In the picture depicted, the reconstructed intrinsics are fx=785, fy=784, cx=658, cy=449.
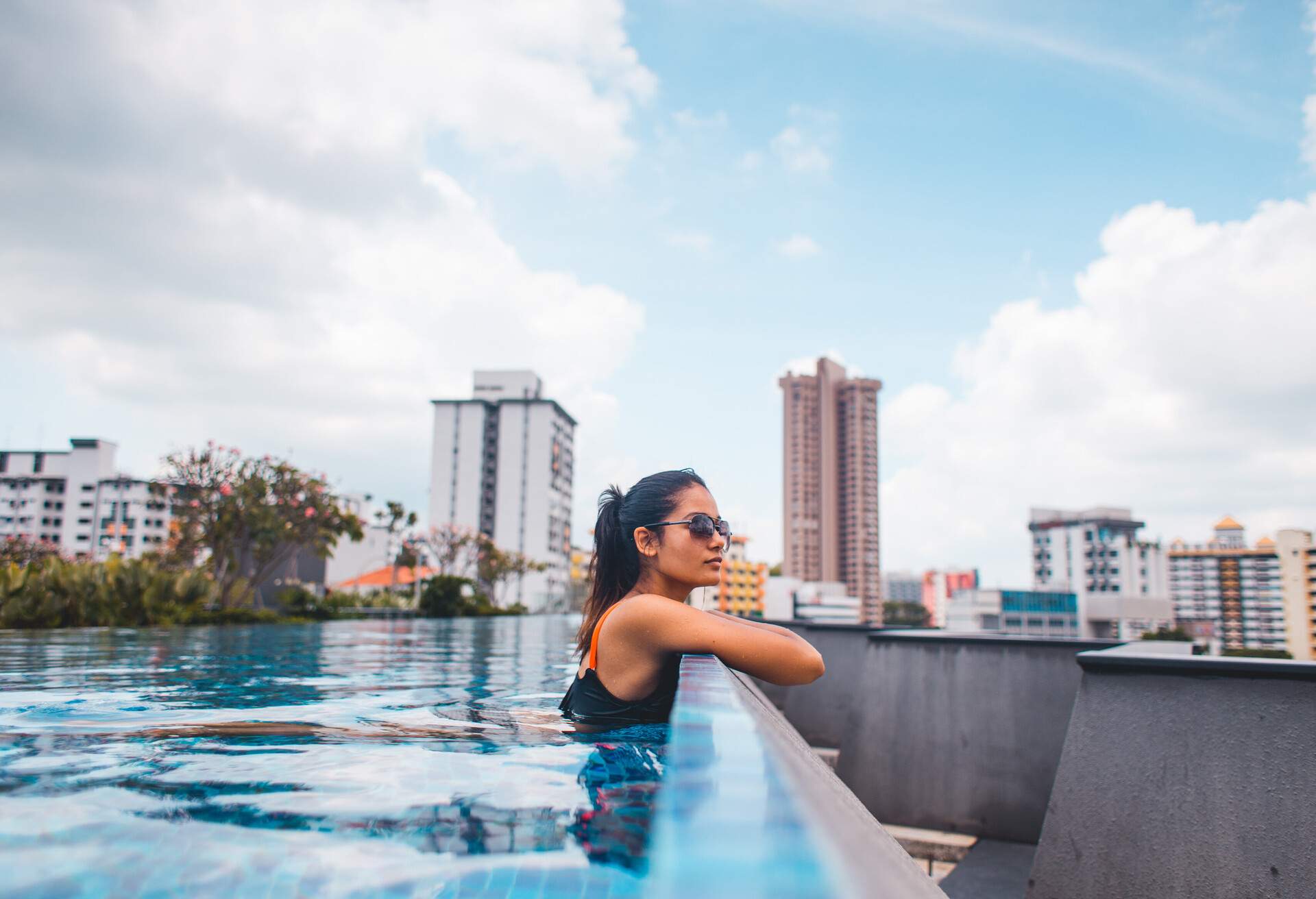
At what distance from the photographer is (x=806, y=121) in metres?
20.0

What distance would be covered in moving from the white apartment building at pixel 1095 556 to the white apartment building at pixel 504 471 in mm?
63942

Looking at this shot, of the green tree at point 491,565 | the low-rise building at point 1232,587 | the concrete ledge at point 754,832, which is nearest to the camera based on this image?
the concrete ledge at point 754,832

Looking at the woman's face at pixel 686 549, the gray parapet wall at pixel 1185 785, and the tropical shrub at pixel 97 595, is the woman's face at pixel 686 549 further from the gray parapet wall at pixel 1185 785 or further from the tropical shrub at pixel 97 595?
the tropical shrub at pixel 97 595

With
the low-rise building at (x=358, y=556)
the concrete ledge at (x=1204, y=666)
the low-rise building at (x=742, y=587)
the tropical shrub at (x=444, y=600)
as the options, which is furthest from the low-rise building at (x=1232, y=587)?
the concrete ledge at (x=1204, y=666)

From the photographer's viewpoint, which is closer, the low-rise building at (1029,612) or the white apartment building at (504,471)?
the low-rise building at (1029,612)

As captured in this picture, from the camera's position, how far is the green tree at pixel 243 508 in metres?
21.2

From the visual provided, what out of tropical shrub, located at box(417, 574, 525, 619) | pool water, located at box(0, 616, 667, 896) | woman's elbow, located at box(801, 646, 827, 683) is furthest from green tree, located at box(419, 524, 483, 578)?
woman's elbow, located at box(801, 646, 827, 683)

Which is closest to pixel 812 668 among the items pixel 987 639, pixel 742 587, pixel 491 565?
pixel 987 639

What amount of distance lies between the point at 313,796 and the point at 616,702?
1056 mm

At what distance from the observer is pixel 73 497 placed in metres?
96.6

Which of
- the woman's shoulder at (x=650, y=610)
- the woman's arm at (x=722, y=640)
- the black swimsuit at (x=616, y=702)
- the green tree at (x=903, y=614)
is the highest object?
the woman's shoulder at (x=650, y=610)

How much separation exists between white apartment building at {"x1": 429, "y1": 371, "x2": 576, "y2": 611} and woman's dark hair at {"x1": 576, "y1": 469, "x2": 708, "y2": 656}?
303 ft

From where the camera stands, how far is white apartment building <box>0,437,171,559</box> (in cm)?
9519

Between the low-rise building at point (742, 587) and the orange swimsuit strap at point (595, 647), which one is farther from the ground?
the orange swimsuit strap at point (595, 647)
